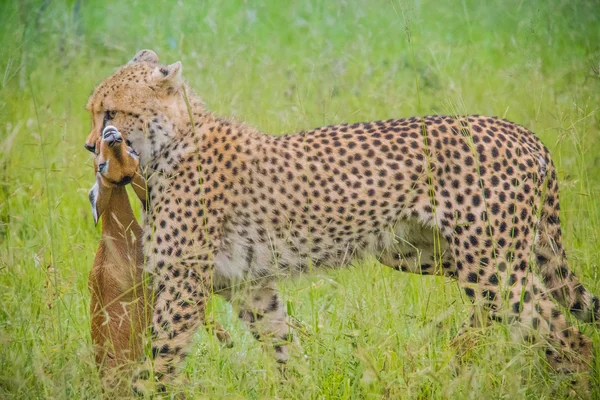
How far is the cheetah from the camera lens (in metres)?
3.92

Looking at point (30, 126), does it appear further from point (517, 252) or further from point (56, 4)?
point (517, 252)

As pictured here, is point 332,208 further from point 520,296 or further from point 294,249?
point 520,296

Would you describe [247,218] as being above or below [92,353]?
above

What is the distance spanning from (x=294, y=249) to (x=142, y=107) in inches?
37.4

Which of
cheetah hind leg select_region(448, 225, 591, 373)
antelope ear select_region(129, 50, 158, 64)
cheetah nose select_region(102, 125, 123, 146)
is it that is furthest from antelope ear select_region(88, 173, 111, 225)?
cheetah hind leg select_region(448, 225, 591, 373)

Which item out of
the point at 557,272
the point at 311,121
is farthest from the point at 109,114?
the point at 311,121

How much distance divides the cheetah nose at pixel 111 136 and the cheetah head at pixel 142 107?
0.50ft

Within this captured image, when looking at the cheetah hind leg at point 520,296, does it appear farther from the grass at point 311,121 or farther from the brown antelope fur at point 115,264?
the brown antelope fur at point 115,264

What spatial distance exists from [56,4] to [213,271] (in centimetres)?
533

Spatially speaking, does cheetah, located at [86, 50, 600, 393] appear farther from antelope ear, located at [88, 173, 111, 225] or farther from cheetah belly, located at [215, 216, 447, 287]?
antelope ear, located at [88, 173, 111, 225]

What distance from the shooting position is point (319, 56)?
7625 millimetres

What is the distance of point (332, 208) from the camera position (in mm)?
4141

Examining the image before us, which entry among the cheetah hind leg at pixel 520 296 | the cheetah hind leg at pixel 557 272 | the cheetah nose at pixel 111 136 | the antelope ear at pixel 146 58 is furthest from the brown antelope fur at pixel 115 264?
the cheetah hind leg at pixel 557 272

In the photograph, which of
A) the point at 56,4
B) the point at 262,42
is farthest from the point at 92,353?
the point at 56,4
